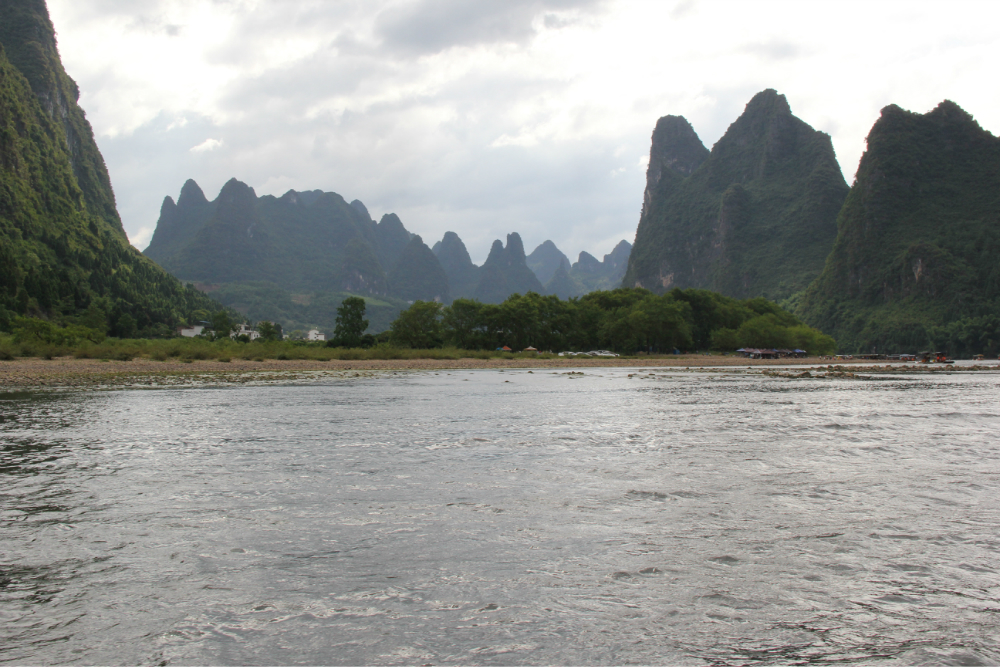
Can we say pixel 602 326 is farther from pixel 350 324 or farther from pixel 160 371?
pixel 160 371

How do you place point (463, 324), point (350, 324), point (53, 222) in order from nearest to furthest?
point (350, 324), point (463, 324), point (53, 222)

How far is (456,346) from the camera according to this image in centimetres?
8244

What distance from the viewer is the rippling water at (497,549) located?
3.87m

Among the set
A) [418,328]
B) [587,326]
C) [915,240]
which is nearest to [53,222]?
[418,328]

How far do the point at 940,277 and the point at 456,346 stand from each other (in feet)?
350

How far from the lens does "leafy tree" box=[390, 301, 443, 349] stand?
80812mm

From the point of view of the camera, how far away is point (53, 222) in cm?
10306

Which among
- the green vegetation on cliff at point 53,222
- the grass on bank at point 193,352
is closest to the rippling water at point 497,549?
the grass on bank at point 193,352

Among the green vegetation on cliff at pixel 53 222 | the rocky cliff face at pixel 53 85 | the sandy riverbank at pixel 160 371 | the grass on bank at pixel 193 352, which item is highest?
the rocky cliff face at pixel 53 85

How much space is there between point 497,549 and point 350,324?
7643 cm

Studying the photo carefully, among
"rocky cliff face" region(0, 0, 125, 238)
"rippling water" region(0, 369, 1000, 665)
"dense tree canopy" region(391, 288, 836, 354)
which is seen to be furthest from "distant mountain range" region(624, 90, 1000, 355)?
"rocky cliff face" region(0, 0, 125, 238)

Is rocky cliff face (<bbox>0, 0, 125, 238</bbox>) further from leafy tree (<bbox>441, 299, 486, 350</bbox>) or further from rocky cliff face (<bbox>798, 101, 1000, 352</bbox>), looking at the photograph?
rocky cliff face (<bbox>798, 101, 1000, 352</bbox>)

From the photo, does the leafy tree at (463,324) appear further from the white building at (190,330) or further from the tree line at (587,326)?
the white building at (190,330)

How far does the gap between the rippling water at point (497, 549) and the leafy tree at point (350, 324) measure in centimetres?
6681
